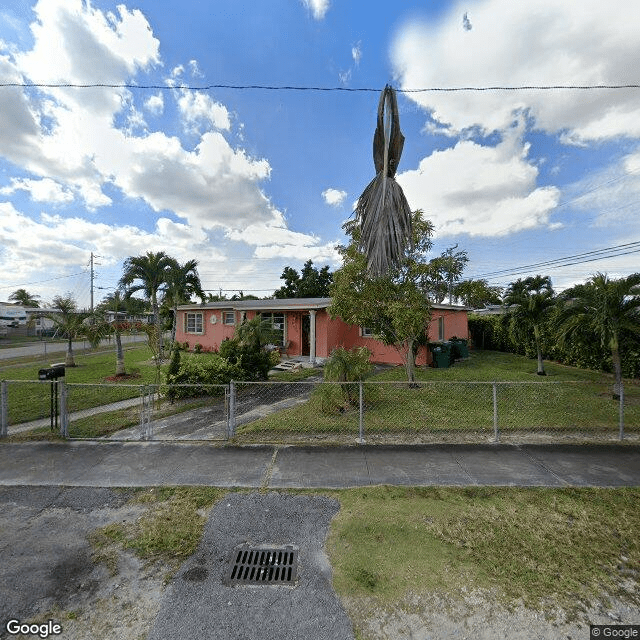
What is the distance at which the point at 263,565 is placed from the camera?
3000 mm

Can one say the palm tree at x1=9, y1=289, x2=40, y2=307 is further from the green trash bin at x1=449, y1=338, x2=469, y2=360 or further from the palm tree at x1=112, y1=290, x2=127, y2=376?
the green trash bin at x1=449, y1=338, x2=469, y2=360

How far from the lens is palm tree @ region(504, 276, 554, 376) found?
43.7ft

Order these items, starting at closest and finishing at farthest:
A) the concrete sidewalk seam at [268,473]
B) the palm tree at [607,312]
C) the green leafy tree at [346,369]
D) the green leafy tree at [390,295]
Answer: the concrete sidewalk seam at [268,473], the green leafy tree at [346,369], the palm tree at [607,312], the green leafy tree at [390,295]

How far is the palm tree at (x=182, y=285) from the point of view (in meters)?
Result: 18.6

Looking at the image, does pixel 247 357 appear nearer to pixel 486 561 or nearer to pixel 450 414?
pixel 450 414

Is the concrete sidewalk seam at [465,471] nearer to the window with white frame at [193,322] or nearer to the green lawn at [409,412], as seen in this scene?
the green lawn at [409,412]

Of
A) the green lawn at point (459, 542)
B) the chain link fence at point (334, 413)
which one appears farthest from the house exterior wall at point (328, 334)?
the green lawn at point (459, 542)

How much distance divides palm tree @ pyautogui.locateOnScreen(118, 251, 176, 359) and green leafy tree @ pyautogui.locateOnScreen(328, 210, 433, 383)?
37.9 feet

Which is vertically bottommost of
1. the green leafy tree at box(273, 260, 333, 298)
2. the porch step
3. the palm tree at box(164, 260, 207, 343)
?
the porch step

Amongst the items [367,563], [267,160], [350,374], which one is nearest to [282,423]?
[350,374]

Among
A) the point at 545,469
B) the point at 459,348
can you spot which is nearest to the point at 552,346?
the point at 459,348

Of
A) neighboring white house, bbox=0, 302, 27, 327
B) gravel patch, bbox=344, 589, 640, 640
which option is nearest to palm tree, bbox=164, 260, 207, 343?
gravel patch, bbox=344, 589, 640, 640

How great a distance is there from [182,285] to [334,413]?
14.7 metres

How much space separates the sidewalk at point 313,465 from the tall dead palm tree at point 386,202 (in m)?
3.17
